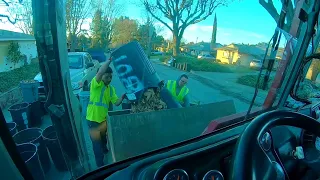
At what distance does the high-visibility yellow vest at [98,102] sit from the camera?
127 inches

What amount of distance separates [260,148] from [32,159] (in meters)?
2.48

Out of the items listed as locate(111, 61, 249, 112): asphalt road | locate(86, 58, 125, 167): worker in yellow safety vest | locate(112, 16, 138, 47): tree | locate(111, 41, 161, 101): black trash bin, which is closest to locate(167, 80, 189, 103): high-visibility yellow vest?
locate(111, 61, 249, 112): asphalt road

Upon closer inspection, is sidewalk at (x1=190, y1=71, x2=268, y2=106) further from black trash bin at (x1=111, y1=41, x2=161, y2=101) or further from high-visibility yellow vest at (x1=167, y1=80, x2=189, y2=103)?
black trash bin at (x1=111, y1=41, x2=161, y2=101)

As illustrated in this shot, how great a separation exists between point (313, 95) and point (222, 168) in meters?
1.77

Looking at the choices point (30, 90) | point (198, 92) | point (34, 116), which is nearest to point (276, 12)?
point (198, 92)

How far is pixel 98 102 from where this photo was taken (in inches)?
130

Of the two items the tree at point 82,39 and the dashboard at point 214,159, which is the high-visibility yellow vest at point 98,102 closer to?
the tree at point 82,39

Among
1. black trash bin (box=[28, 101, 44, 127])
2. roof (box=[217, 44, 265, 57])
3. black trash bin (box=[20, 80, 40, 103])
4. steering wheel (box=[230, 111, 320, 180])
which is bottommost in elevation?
black trash bin (box=[28, 101, 44, 127])

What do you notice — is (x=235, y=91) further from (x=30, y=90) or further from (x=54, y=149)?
(x=30, y=90)

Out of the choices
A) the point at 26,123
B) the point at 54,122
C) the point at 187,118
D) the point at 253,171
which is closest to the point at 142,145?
the point at 187,118

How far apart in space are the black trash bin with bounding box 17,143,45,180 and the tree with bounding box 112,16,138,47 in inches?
60.7

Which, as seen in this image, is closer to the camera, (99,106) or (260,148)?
(260,148)

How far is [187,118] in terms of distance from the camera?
1870mm

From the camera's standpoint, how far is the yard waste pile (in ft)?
9.06
